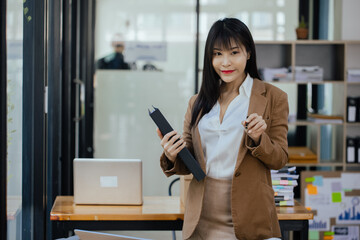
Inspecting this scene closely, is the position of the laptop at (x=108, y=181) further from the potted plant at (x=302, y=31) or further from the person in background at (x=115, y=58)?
the potted plant at (x=302, y=31)

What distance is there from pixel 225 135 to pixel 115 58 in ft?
11.2

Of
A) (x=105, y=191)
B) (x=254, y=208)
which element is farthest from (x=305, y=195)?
(x=254, y=208)

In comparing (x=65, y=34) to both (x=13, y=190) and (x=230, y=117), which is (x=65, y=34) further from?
(x=230, y=117)

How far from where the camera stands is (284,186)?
2.92 m

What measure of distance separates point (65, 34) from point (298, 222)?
2061 millimetres

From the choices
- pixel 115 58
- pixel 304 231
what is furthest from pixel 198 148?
pixel 115 58

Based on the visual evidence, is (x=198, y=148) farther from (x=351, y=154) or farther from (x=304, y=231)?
(x=351, y=154)

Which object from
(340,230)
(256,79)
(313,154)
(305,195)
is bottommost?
(340,230)

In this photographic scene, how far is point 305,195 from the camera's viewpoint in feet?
16.0

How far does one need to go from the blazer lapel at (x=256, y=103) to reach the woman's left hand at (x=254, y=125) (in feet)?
0.40

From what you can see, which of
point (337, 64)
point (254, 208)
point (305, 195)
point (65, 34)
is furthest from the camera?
point (337, 64)

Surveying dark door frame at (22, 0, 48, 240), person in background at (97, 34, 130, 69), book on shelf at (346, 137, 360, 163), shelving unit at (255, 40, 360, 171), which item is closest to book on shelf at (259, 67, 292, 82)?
shelving unit at (255, 40, 360, 171)

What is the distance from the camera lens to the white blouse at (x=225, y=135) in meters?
2.07

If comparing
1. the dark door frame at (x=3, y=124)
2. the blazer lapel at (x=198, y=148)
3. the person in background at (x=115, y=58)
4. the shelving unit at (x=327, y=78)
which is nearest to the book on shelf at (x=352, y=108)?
the shelving unit at (x=327, y=78)
